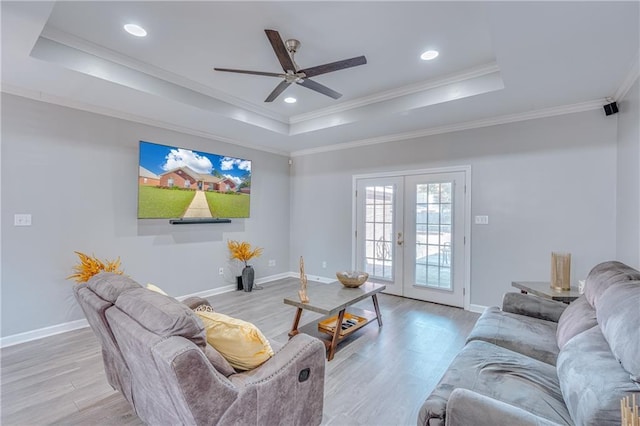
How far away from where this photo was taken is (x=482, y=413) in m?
1.17

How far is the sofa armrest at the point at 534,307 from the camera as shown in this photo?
244 cm

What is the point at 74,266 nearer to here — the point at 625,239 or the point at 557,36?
the point at 557,36

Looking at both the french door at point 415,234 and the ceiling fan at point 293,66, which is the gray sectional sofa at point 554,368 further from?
the ceiling fan at point 293,66

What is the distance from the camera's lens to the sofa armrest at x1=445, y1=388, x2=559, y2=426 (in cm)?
113

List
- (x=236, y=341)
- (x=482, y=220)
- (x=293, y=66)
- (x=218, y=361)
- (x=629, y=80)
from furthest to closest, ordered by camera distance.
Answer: (x=482, y=220) < (x=629, y=80) < (x=293, y=66) < (x=236, y=341) < (x=218, y=361)

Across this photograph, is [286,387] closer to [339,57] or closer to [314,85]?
[314,85]

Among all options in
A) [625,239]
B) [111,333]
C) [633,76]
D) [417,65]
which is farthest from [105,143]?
[625,239]

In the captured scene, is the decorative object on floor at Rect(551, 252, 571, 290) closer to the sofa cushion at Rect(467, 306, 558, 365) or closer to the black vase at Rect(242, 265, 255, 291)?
the sofa cushion at Rect(467, 306, 558, 365)

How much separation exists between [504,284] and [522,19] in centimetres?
322

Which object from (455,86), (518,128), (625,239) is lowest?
(625,239)

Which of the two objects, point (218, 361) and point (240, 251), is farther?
point (240, 251)

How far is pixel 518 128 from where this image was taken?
395cm

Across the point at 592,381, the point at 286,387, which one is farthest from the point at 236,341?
the point at 592,381

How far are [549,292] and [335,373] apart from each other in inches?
93.2
